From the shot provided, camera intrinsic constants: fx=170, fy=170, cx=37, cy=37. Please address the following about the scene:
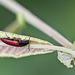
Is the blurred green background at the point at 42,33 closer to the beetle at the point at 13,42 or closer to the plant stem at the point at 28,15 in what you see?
the beetle at the point at 13,42

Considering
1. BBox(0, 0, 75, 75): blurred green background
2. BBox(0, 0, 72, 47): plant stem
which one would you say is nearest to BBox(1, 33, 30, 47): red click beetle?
BBox(0, 0, 72, 47): plant stem

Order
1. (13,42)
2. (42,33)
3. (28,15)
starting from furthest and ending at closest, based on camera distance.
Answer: (42,33)
(13,42)
(28,15)

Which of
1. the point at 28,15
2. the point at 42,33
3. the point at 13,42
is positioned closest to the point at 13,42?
the point at 13,42

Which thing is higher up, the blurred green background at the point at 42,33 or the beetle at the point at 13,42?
the blurred green background at the point at 42,33

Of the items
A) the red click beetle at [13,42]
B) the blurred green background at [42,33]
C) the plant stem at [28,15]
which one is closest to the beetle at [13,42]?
the red click beetle at [13,42]

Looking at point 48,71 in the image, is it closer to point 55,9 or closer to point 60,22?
point 60,22

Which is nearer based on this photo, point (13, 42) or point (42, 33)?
point (13, 42)

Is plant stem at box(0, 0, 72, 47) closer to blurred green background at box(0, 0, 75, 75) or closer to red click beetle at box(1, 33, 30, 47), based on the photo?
red click beetle at box(1, 33, 30, 47)

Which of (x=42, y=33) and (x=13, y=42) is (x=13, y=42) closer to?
(x=13, y=42)

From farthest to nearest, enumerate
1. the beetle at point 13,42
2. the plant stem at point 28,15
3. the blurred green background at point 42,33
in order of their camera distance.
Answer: the blurred green background at point 42,33
the beetle at point 13,42
the plant stem at point 28,15
